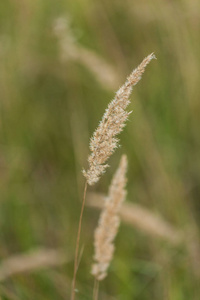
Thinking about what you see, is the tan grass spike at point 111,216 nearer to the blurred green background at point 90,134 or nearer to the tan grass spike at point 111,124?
the tan grass spike at point 111,124

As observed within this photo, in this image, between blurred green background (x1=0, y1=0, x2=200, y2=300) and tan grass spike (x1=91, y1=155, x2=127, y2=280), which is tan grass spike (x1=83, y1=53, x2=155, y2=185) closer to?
tan grass spike (x1=91, y1=155, x2=127, y2=280)

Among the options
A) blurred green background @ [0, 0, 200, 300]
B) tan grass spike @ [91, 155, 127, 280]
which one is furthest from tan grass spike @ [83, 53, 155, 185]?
blurred green background @ [0, 0, 200, 300]

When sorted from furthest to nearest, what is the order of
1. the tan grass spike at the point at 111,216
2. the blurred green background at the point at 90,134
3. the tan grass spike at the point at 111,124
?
the blurred green background at the point at 90,134
the tan grass spike at the point at 111,216
the tan grass spike at the point at 111,124

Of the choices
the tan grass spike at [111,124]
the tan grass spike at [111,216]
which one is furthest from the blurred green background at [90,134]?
the tan grass spike at [111,124]

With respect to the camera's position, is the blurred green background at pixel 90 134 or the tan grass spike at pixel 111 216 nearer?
the tan grass spike at pixel 111 216

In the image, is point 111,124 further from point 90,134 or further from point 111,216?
point 90,134
